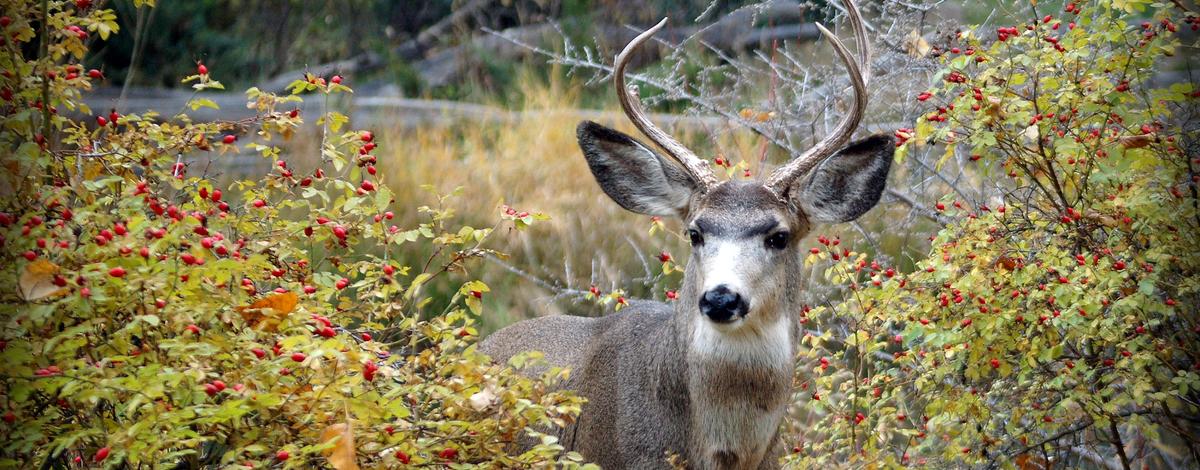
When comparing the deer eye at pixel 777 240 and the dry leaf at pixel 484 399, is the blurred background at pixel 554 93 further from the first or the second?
the dry leaf at pixel 484 399

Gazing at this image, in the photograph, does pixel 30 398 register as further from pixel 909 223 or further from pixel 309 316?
pixel 909 223

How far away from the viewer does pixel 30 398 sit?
12.3 ft

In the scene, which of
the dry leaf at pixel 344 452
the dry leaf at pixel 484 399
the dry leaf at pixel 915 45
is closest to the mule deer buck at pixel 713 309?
the dry leaf at pixel 484 399

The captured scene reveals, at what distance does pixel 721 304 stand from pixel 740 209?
0.60 m

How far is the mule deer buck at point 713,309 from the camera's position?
4914 mm

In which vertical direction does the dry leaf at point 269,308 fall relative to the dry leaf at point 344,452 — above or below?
above

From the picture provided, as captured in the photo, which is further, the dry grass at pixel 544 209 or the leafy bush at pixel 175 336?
the dry grass at pixel 544 209

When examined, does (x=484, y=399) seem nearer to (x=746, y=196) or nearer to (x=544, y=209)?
(x=746, y=196)

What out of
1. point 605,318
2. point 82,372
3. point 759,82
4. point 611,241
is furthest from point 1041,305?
point 759,82

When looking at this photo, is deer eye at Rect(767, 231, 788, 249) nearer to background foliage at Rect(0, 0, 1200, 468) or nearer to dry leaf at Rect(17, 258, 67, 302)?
background foliage at Rect(0, 0, 1200, 468)

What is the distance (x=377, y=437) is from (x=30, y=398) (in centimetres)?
96

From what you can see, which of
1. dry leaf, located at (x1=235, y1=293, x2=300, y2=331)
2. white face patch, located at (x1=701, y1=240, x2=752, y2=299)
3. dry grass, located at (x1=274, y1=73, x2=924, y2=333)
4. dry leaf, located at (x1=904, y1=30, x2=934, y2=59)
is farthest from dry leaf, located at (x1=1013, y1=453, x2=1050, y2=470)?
dry leaf, located at (x1=235, y1=293, x2=300, y2=331)

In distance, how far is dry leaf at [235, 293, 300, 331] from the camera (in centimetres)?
380

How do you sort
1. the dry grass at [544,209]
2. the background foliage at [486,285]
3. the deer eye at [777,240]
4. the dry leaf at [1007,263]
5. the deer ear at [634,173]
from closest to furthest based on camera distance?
the background foliage at [486,285], the deer eye at [777,240], the dry leaf at [1007,263], the deer ear at [634,173], the dry grass at [544,209]
